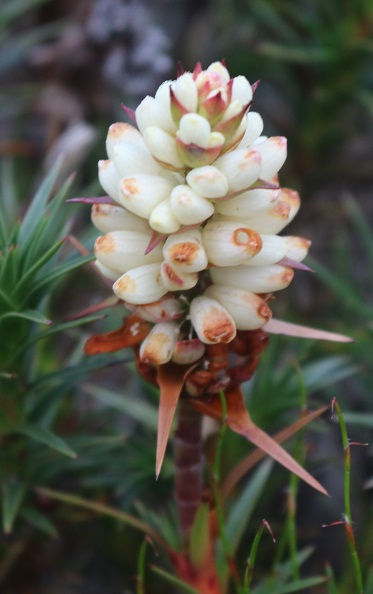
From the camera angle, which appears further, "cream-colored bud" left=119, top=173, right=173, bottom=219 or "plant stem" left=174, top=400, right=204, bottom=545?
"plant stem" left=174, top=400, right=204, bottom=545

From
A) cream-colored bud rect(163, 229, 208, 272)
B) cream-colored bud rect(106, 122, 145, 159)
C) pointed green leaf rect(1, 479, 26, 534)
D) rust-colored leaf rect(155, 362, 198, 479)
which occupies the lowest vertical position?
pointed green leaf rect(1, 479, 26, 534)

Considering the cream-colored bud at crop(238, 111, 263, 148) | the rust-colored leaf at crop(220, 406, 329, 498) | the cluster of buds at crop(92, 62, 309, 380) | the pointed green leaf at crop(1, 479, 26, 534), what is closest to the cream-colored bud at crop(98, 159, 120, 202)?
the cluster of buds at crop(92, 62, 309, 380)

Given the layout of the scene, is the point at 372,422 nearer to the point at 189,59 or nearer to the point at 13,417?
the point at 13,417

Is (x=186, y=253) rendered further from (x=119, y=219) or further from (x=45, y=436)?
(x=45, y=436)

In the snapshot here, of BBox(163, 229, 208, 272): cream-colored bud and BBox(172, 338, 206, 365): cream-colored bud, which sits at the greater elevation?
BBox(163, 229, 208, 272): cream-colored bud

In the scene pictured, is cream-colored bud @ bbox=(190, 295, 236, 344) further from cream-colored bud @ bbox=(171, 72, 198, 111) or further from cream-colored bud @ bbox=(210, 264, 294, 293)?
cream-colored bud @ bbox=(171, 72, 198, 111)

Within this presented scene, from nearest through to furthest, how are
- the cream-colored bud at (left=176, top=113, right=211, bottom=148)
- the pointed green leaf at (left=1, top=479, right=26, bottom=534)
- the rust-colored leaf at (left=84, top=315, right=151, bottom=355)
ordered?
the cream-colored bud at (left=176, top=113, right=211, bottom=148) < the rust-colored leaf at (left=84, top=315, right=151, bottom=355) < the pointed green leaf at (left=1, top=479, right=26, bottom=534)

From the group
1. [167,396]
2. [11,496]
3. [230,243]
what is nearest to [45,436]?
[11,496]

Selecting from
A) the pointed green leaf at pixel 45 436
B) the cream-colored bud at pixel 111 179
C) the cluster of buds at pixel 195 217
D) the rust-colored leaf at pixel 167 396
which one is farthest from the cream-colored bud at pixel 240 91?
the pointed green leaf at pixel 45 436

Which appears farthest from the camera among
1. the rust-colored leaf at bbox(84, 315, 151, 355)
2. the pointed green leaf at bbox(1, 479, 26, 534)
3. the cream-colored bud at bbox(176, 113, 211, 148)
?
the pointed green leaf at bbox(1, 479, 26, 534)
